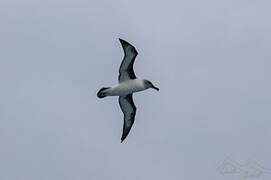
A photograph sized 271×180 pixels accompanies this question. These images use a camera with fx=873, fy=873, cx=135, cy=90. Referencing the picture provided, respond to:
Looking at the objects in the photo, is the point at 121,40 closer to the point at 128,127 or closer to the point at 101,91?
the point at 101,91

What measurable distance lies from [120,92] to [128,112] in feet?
10.0

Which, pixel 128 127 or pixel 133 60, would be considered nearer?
pixel 133 60

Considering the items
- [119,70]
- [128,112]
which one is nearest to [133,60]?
[119,70]

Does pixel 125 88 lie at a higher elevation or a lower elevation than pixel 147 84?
lower

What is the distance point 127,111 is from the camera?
162 feet

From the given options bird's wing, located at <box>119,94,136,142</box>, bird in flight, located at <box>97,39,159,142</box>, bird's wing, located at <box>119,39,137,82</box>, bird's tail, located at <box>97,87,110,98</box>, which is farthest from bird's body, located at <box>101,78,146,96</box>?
bird's wing, located at <box>119,94,136,142</box>

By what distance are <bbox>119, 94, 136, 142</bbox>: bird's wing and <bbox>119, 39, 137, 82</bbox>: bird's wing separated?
227 centimetres

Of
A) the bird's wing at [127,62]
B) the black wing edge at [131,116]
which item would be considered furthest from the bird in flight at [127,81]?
the black wing edge at [131,116]

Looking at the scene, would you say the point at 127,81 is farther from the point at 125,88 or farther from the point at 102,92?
the point at 102,92

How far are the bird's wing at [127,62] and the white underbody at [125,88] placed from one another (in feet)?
0.94

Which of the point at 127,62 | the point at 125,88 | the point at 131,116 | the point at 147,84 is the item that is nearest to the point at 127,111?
the point at 131,116

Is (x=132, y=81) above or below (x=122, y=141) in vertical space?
above

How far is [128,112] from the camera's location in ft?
162

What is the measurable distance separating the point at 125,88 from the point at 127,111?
316 cm
